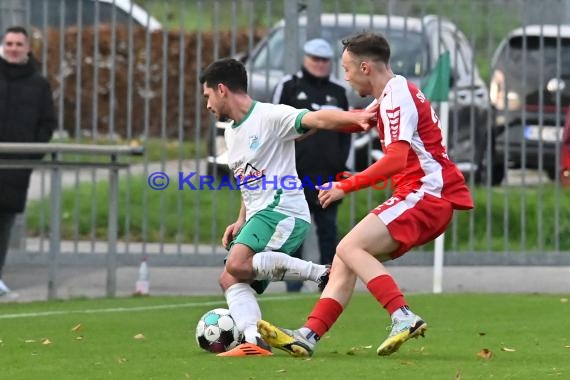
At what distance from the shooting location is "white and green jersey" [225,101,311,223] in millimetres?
8719

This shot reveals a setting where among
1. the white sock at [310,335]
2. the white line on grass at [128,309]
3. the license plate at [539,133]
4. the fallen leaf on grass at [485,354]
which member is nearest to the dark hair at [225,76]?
the white sock at [310,335]

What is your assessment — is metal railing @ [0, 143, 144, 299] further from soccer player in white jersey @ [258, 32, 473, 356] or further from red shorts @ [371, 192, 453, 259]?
red shorts @ [371, 192, 453, 259]

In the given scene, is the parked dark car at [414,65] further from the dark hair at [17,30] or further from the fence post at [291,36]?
the dark hair at [17,30]

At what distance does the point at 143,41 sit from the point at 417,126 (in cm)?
659

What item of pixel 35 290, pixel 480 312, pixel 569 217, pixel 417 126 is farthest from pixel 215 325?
pixel 569 217

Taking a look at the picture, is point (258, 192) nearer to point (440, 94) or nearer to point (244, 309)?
point (244, 309)

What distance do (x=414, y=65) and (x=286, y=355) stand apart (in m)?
6.22

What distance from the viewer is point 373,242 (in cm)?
834

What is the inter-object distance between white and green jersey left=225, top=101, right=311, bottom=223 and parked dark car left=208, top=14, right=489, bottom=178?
5539mm

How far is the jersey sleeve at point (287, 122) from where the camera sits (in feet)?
28.3

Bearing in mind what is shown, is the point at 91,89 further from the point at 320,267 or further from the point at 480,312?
the point at 320,267

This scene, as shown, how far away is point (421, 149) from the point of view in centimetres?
840

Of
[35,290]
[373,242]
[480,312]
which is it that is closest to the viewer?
[373,242]

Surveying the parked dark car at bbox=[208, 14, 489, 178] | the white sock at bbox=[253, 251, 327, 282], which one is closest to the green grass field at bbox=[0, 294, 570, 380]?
the white sock at bbox=[253, 251, 327, 282]
